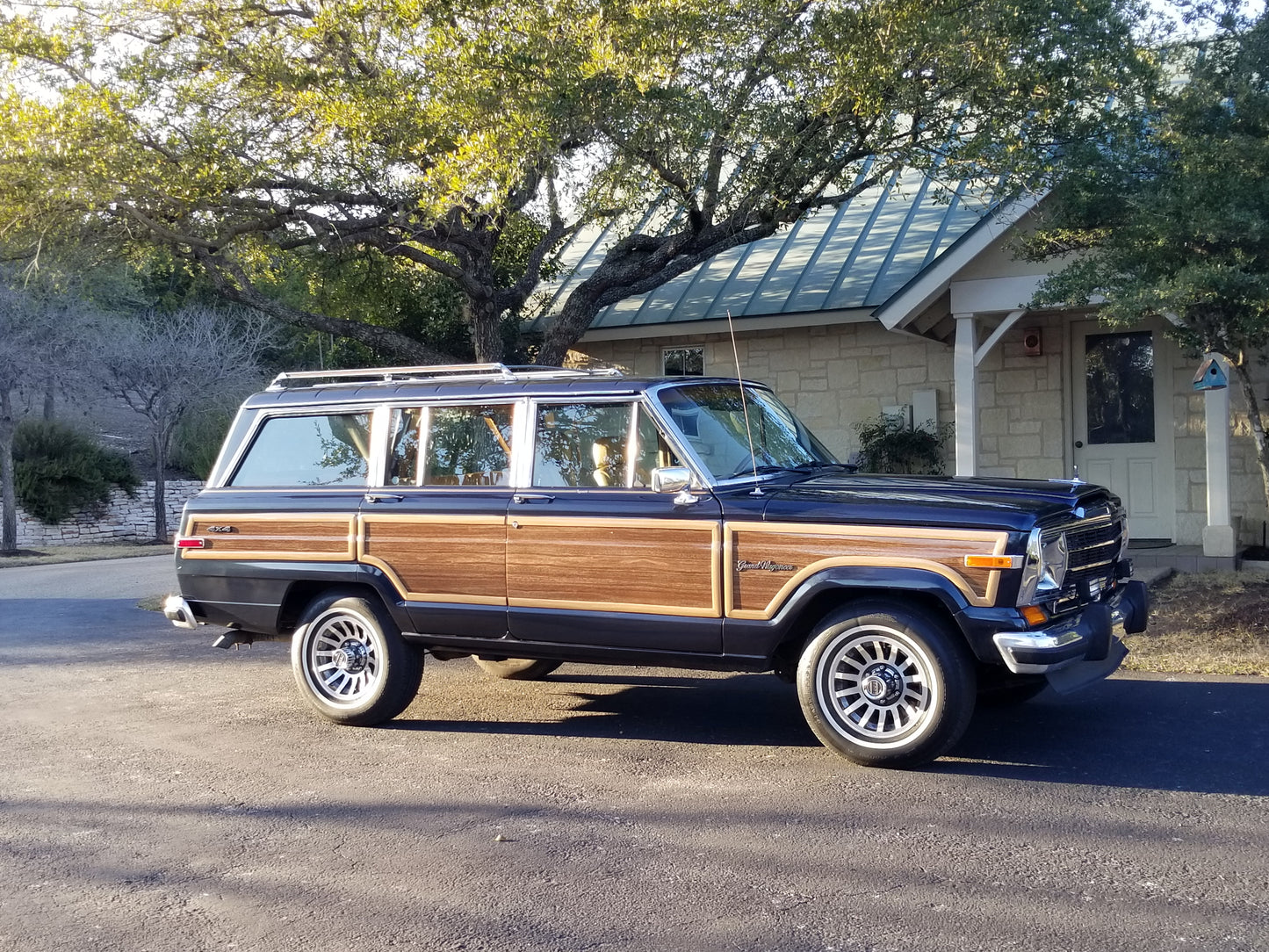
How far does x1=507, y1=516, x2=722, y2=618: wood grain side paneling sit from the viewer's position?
20.4ft

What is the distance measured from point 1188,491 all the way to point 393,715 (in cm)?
994

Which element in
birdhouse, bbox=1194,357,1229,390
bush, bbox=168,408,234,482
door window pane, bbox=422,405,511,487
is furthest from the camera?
bush, bbox=168,408,234,482

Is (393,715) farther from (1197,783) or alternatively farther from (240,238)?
(240,238)

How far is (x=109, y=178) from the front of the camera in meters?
10.9

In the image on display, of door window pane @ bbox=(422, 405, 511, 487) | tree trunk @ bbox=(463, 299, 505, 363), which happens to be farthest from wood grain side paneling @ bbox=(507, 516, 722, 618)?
tree trunk @ bbox=(463, 299, 505, 363)

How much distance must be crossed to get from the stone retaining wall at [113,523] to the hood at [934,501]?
23094mm

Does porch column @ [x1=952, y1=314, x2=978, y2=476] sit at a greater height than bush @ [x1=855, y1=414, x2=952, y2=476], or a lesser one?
greater

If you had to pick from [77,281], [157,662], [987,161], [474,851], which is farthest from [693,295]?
[474,851]

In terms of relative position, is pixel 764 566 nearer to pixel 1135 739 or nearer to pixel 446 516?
pixel 446 516

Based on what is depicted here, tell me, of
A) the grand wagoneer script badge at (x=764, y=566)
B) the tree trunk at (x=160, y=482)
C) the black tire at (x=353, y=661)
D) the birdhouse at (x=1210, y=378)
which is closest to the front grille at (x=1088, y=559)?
the grand wagoneer script badge at (x=764, y=566)

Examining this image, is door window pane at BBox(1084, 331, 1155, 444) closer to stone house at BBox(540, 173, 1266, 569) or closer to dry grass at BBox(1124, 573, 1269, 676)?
stone house at BBox(540, 173, 1266, 569)

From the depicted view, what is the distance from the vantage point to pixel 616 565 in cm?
643

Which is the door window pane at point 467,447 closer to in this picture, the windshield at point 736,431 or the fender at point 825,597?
the windshield at point 736,431

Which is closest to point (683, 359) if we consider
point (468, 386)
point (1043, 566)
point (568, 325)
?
point (568, 325)
